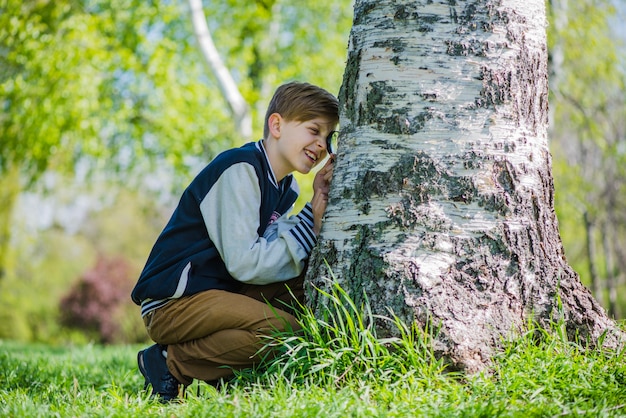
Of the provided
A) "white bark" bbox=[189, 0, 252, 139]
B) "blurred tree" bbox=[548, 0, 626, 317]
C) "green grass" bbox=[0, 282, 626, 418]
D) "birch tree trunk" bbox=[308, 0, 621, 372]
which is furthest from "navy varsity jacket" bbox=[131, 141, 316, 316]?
"blurred tree" bbox=[548, 0, 626, 317]

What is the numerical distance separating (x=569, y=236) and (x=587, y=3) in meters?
5.83

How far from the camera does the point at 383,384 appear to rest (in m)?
2.10

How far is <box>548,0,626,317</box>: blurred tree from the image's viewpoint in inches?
303

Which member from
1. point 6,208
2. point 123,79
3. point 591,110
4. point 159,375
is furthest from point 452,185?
point 6,208

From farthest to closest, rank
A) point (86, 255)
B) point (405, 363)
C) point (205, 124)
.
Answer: point (86, 255), point (205, 124), point (405, 363)

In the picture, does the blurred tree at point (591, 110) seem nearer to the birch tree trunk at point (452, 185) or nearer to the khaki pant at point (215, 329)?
the birch tree trunk at point (452, 185)

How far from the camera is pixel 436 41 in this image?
2381mm

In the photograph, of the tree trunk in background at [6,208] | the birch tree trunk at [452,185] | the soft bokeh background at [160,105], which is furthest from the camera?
the tree trunk in background at [6,208]

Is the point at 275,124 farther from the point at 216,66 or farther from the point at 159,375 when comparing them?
the point at 216,66

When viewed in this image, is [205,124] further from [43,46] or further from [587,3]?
[587,3]

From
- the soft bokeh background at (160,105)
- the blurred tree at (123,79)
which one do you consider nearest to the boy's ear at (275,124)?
the soft bokeh background at (160,105)

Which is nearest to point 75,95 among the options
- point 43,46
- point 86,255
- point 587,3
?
point 43,46

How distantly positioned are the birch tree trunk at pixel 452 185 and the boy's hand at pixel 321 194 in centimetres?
19

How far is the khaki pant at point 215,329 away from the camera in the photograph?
258 centimetres
